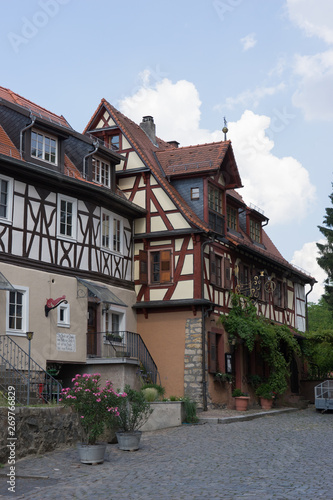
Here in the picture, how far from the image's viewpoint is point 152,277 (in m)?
26.7

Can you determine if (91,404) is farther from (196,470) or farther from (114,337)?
(114,337)

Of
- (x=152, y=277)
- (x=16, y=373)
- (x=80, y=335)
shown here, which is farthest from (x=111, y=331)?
(x=16, y=373)

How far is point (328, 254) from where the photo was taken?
44.3m

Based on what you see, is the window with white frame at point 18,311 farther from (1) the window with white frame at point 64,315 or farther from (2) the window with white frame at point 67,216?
(2) the window with white frame at point 67,216

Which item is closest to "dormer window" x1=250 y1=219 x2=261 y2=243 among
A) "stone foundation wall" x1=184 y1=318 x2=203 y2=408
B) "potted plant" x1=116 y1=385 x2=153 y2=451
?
"stone foundation wall" x1=184 y1=318 x2=203 y2=408

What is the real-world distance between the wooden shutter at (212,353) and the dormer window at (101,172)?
6869mm

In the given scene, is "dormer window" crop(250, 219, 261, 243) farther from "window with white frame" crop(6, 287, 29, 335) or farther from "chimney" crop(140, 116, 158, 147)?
"window with white frame" crop(6, 287, 29, 335)

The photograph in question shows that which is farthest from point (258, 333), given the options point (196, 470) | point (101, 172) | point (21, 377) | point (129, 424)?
point (196, 470)

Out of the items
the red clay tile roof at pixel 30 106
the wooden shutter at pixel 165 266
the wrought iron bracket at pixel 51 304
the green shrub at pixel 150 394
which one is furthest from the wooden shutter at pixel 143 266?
the red clay tile roof at pixel 30 106

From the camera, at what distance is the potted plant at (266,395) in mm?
28625

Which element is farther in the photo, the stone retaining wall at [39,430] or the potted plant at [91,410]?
the potted plant at [91,410]

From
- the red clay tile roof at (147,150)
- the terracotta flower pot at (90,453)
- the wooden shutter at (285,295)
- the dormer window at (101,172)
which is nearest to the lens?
the terracotta flower pot at (90,453)

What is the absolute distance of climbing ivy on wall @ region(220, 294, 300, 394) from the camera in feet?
89.6

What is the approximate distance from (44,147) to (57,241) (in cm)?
308
